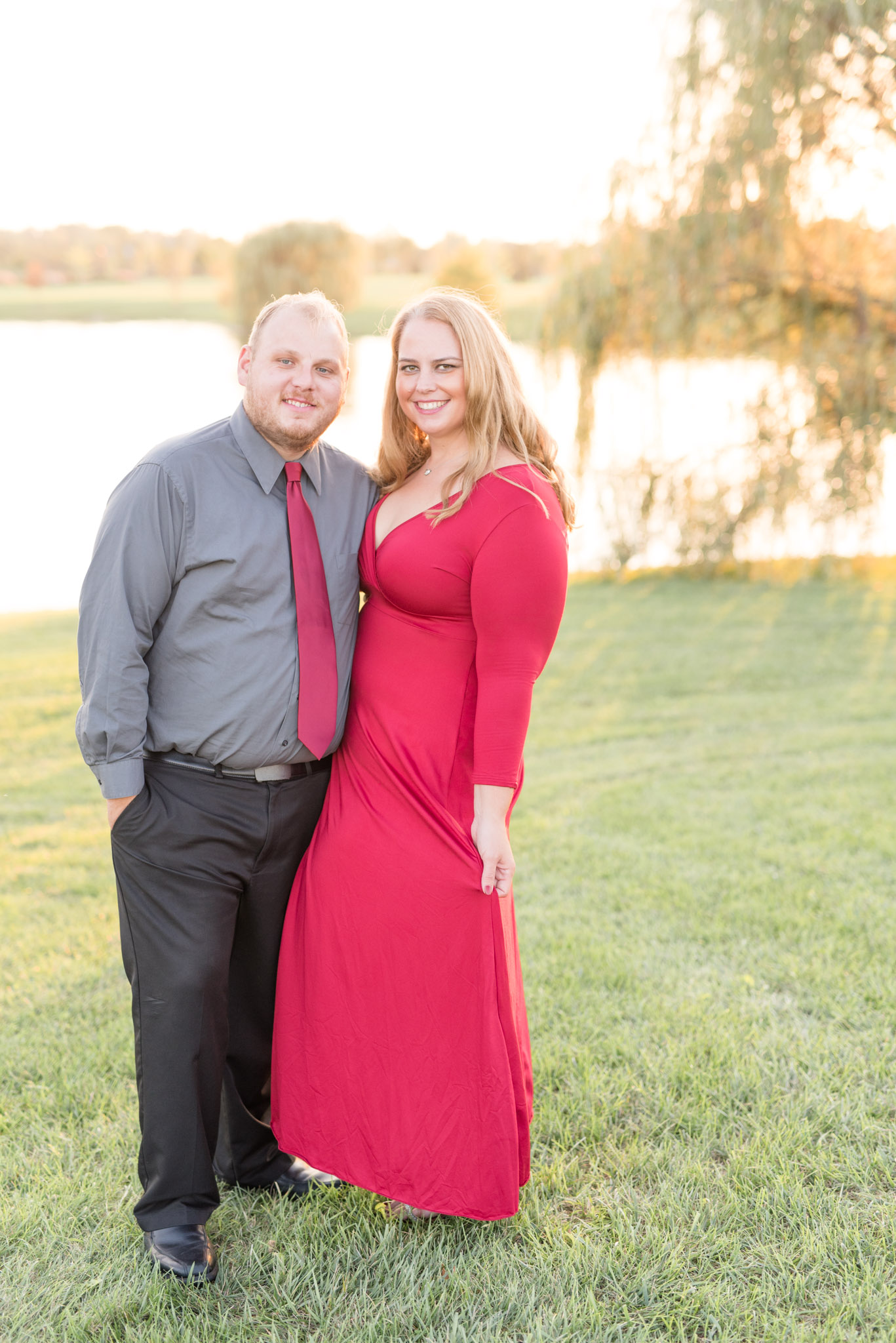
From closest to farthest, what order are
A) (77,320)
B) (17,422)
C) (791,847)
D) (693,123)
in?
(791,847), (693,123), (17,422), (77,320)

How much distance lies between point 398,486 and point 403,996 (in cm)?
123

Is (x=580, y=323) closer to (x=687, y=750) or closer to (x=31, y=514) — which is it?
(x=687, y=750)

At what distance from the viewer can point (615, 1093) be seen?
3051 millimetres

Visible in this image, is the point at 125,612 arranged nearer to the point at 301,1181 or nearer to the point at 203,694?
the point at 203,694

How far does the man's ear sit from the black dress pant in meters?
0.92

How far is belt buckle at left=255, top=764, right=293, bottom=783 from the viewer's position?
2504 mm

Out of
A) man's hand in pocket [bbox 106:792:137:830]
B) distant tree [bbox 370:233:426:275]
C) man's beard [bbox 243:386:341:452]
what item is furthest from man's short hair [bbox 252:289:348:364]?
distant tree [bbox 370:233:426:275]

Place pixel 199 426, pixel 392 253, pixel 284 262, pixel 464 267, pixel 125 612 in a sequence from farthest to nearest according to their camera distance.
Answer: pixel 392 253, pixel 284 262, pixel 464 267, pixel 199 426, pixel 125 612

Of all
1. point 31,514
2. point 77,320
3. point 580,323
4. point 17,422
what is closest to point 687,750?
point 580,323

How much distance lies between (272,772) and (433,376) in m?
0.99

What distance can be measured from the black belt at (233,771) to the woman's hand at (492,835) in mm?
439

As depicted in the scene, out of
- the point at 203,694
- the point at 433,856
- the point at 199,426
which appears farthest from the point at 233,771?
the point at 199,426

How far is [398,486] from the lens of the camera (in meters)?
2.71

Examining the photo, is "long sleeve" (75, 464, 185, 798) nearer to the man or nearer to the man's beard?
the man
